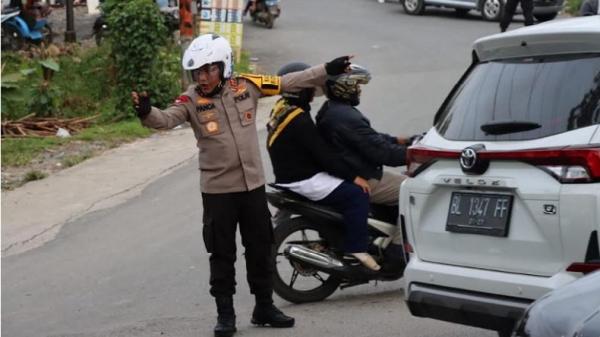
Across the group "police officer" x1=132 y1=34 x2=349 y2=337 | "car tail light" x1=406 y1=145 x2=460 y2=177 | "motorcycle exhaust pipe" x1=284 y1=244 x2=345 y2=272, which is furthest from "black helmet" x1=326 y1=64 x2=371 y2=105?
"car tail light" x1=406 y1=145 x2=460 y2=177

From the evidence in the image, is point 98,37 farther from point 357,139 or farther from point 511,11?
point 357,139

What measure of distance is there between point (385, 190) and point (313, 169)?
0.52 m

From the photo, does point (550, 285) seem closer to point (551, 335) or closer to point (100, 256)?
point (551, 335)

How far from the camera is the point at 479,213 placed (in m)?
5.57

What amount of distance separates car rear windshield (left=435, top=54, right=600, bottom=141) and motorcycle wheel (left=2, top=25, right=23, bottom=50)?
1546 cm

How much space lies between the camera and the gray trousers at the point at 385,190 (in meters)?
7.62

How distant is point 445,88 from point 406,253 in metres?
11.0

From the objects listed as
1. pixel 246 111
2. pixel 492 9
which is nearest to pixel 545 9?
pixel 492 9

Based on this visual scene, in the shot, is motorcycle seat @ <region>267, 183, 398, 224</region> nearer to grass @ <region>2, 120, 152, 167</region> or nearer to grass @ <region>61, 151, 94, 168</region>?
grass @ <region>61, 151, 94, 168</region>

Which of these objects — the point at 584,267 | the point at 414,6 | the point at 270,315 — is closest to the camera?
the point at 584,267

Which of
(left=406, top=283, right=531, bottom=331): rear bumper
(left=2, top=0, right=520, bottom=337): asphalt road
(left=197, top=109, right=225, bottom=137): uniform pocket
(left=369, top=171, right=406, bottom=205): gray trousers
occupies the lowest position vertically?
(left=2, top=0, right=520, bottom=337): asphalt road

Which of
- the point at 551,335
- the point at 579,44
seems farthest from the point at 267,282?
the point at 551,335

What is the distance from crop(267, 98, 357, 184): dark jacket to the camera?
738 centimetres

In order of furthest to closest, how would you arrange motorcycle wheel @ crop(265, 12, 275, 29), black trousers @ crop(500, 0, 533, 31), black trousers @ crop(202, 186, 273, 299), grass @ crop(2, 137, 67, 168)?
motorcycle wheel @ crop(265, 12, 275, 29) < black trousers @ crop(500, 0, 533, 31) < grass @ crop(2, 137, 67, 168) < black trousers @ crop(202, 186, 273, 299)
